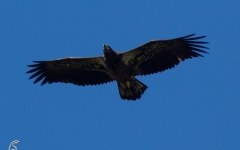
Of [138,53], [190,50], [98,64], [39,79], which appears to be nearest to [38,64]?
[39,79]

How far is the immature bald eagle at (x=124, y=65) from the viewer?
17.7 m

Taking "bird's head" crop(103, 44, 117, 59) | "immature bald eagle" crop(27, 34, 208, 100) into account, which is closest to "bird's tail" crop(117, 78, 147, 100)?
"immature bald eagle" crop(27, 34, 208, 100)

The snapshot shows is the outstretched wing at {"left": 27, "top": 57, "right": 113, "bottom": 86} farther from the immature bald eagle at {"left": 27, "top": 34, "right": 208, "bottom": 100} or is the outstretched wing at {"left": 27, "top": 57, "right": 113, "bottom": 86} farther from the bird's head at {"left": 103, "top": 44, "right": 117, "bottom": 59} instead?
the bird's head at {"left": 103, "top": 44, "right": 117, "bottom": 59}

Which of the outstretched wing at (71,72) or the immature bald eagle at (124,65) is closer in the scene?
the immature bald eagle at (124,65)

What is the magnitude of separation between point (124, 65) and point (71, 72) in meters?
1.62

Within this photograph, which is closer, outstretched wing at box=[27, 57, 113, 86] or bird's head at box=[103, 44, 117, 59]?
bird's head at box=[103, 44, 117, 59]

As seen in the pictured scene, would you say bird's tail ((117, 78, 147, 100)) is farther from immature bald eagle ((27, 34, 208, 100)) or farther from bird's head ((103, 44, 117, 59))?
bird's head ((103, 44, 117, 59))

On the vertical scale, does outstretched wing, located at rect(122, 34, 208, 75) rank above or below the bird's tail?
above

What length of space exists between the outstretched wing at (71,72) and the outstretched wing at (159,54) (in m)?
0.90

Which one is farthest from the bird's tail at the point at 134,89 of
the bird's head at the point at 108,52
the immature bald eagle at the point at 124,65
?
the bird's head at the point at 108,52

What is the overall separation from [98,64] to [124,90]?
1.04 meters

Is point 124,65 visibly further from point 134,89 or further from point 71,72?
point 71,72

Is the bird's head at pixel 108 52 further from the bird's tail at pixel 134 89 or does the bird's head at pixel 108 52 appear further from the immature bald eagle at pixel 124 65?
the bird's tail at pixel 134 89

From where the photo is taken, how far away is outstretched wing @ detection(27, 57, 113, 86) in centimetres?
1855
